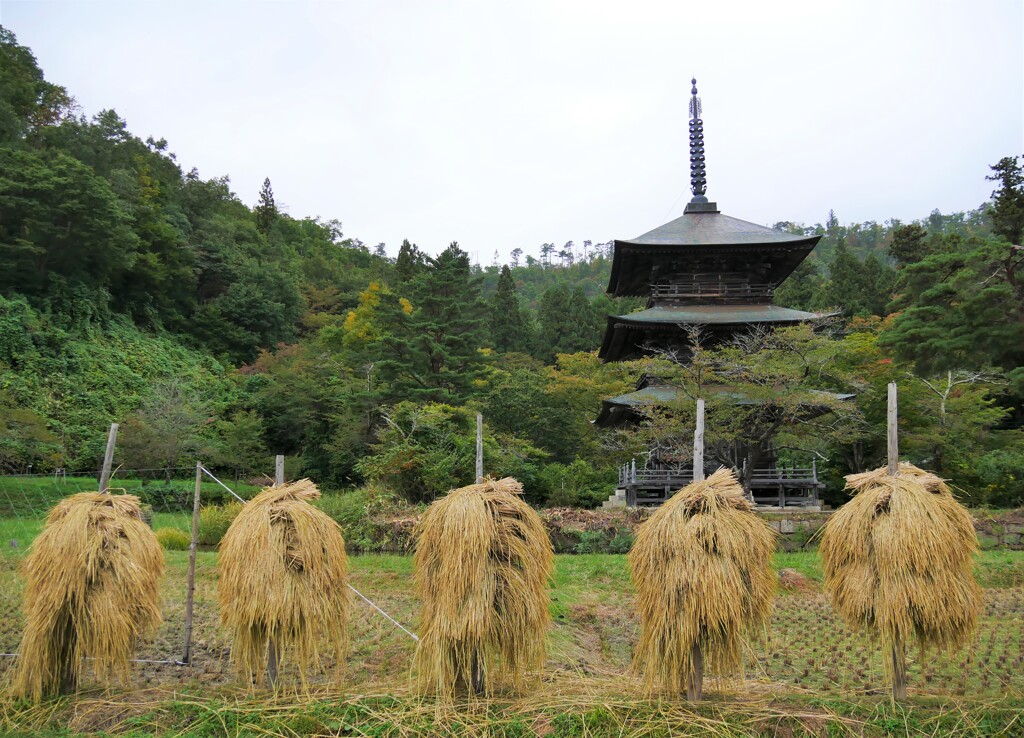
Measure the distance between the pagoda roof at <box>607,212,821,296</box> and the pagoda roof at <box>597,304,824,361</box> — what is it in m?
1.44

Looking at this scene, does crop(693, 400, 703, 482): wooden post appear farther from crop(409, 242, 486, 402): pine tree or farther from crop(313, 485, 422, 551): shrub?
crop(409, 242, 486, 402): pine tree

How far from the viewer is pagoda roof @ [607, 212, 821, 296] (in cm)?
1925

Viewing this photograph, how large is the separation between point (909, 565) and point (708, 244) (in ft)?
48.4

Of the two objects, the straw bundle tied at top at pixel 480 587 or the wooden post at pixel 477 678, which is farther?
the wooden post at pixel 477 678

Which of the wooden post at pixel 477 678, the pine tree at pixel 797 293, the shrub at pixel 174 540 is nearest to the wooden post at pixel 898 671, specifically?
the wooden post at pixel 477 678

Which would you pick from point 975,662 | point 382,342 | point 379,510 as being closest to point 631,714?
point 975,662

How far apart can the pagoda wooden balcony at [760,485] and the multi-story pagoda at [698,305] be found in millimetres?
26

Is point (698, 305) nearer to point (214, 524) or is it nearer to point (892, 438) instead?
point (214, 524)

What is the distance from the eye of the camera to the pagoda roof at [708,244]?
19.2 metres

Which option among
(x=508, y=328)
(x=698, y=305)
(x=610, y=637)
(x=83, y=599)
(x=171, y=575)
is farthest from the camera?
(x=508, y=328)

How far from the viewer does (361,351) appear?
3231 centimetres

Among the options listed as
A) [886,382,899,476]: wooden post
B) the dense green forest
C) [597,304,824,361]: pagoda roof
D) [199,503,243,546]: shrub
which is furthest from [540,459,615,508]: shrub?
[886,382,899,476]: wooden post

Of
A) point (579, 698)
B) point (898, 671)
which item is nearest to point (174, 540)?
point (579, 698)

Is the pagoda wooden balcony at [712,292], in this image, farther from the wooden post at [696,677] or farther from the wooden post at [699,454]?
the wooden post at [696,677]
